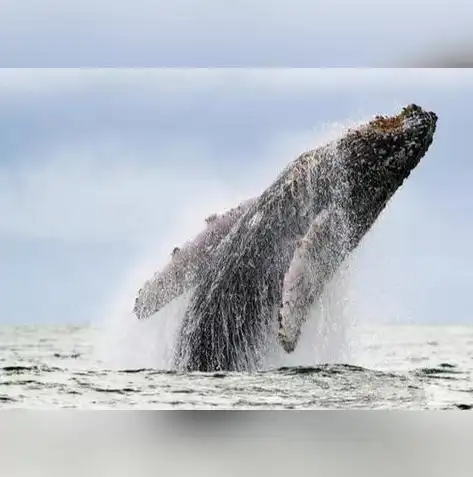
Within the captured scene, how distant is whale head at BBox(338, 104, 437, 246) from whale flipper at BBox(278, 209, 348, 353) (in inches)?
2.6

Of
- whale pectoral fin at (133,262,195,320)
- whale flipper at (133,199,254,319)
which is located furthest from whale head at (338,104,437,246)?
whale pectoral fin at (133,262,195,320)

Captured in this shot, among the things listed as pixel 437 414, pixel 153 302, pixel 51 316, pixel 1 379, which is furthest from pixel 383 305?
pixel 1 379

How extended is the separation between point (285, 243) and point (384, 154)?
1.61ft

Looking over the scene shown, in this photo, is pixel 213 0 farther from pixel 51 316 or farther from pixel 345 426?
pixel 345 426

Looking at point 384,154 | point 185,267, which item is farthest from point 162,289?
point 384,154

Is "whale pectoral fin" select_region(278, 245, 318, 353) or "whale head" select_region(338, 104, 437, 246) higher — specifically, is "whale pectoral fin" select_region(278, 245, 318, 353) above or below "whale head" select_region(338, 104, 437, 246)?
below

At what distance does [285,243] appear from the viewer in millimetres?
3664

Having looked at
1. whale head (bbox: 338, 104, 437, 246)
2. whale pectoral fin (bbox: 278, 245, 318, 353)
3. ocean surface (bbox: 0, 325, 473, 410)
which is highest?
whale head (bbox: 338, 104, 437, 246)

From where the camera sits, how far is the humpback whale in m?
3.64

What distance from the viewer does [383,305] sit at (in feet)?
11.8

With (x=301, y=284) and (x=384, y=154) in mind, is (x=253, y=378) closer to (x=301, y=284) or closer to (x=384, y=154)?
(x=301, y=284)

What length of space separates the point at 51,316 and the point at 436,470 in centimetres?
149

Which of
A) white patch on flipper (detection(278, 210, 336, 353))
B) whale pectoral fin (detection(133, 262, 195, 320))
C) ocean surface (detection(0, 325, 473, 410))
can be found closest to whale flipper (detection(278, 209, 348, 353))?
white patch on flipper (detection(278, 210, 336, 353))

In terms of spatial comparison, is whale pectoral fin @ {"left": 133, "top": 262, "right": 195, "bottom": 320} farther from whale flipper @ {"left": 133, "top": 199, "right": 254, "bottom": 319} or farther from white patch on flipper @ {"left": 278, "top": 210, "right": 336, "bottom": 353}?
white patch on flipper @ {"left": 278, "top": 210, "right": 336, "bottom": 353}
